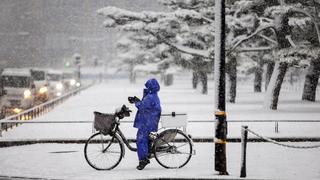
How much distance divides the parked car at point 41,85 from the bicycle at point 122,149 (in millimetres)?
22737

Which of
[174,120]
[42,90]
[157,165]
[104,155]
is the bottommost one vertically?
[157,165]

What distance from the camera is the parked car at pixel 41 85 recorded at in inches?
1314

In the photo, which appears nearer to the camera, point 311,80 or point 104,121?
point 104,121

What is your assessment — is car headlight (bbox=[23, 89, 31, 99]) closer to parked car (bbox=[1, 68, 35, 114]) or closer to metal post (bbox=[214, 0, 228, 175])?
parked car (bbox=[1, 68, 35, 114])

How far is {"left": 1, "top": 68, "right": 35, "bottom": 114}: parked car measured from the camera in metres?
27.1

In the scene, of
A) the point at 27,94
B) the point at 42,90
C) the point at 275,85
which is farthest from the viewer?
the point at 42,90

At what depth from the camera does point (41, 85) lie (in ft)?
116

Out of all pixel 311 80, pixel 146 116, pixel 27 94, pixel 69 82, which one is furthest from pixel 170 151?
pixel 69 82

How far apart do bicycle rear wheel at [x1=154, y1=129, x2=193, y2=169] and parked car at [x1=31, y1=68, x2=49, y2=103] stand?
907 inches

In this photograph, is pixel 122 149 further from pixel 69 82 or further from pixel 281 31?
→ pixel 69 82

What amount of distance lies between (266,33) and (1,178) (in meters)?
22.8

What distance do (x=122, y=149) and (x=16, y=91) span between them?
1881 centimetres

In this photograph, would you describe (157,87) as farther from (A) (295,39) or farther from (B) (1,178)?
(A) (295,39)

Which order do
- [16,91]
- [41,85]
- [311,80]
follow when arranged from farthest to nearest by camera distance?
1. [41,85]
2. [311,80]
3. [16,91]
